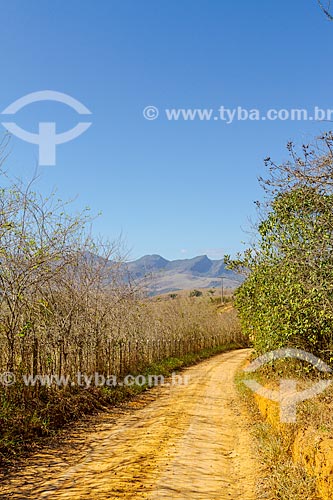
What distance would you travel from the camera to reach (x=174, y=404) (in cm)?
1298

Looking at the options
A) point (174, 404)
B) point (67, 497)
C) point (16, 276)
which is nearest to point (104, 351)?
point (174, 404)

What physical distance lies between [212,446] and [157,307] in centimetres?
1775

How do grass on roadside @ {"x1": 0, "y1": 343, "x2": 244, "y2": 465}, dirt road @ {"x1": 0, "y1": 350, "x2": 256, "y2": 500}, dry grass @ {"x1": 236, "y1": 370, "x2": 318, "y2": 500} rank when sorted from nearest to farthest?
dry grass @ {"x1": 236, "y1": 370, "x2": 318, "y2": 500} → dirt road @ {"x1": 0, "y1": 350, "x2": 256, "y2": 500} → grass on roadside @ {"x1": 0, "y1": 343, "x2": 244, "y2": 465}

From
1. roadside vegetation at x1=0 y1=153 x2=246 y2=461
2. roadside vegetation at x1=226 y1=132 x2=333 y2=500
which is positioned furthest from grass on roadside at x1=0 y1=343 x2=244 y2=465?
roadside vegetation at x1=226 y1=132 x2=333 y2=500

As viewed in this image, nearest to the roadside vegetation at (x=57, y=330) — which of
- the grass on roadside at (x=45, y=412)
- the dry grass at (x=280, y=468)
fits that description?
the grass on roadside at (x=45, y=412)

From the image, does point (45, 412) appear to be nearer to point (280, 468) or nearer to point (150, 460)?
point (150, 460)

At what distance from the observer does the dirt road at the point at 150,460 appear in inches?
244

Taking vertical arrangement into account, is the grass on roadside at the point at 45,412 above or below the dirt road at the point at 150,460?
above

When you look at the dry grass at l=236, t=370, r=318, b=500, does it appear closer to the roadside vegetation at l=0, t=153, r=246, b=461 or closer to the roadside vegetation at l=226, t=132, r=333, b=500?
the roadside vegetation at l=226, t=132, r=333, b=500

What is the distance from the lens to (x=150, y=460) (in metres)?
7.56

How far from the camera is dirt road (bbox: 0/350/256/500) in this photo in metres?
6.21

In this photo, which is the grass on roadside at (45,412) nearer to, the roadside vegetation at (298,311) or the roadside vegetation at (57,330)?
the roadside vegetation at (57,330)

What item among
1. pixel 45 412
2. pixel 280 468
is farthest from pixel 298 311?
pixel 45 412

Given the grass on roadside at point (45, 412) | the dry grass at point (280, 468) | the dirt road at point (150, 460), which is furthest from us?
the grass on roadside at point (45, 412)
